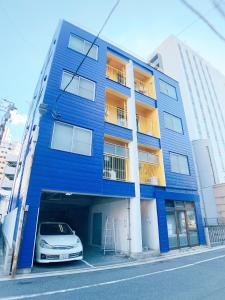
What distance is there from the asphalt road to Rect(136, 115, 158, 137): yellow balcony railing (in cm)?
977

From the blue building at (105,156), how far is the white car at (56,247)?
1.91 ft

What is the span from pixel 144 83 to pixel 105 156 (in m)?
9.50

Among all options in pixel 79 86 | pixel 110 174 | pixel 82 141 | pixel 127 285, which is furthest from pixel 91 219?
pixel 79 86

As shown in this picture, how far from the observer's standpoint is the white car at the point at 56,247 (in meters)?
7.16

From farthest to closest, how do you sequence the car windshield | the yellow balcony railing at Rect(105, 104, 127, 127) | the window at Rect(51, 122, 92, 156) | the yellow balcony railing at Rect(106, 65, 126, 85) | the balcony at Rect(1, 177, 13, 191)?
the balcony at Rect(1, 177, 13, 191) → the yellow balcony railing at Rect(106, 65, 126, 85) → the yellow balcony railing at Rect(105, 104, 127, 127) → the window at Rect(51, 122, 92, 156) → the car windshield

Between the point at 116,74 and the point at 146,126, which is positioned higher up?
the point at 116,74

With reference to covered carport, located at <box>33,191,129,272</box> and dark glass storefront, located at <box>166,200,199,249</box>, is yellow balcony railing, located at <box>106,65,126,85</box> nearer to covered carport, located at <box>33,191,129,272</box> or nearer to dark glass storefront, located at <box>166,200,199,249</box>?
covered carport, located at <box>33,191,129,272</box>

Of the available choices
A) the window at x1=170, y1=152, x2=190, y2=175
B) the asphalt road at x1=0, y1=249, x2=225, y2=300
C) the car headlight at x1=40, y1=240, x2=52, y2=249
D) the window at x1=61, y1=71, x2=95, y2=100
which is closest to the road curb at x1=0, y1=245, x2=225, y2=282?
the asphalt road at x1=0, y1=249, x2=225, y2=300

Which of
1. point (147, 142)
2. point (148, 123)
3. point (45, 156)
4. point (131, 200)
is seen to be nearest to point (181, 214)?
point (131, 200)

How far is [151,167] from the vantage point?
542 inches

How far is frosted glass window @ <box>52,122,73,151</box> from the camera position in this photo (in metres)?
9.18

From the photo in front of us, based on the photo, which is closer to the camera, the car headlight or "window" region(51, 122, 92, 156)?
the car headlight

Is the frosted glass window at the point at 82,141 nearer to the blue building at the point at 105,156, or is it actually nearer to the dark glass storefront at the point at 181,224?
the blue building at the point at 105,156

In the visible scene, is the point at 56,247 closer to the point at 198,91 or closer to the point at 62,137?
the point at 62,137
